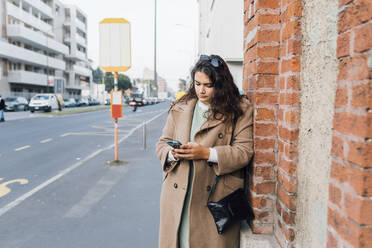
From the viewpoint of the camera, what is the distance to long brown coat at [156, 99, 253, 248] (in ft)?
6.19

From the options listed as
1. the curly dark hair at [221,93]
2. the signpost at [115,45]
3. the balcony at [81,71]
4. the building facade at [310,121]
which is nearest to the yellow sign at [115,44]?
the signpost at [115,45]

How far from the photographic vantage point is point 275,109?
1895mm

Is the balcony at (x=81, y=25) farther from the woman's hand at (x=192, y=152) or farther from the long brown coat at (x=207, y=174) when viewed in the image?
the woman's hand at (x=192, y=152)

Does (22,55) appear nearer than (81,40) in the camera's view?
Yes

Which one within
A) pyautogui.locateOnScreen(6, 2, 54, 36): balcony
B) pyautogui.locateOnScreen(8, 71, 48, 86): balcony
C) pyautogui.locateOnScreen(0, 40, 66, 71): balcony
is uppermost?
pyautogui.locateOnScreen(6, 2, 54, 36): balcony

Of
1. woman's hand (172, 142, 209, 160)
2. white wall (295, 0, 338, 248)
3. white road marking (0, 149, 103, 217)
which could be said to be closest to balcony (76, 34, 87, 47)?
white road marking (0, 149, 103, 217)

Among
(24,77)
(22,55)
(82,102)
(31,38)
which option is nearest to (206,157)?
(24,77)

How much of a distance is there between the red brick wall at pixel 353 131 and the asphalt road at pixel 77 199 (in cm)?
261

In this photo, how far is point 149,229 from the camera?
11.9 ft

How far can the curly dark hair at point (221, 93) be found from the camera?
191 cm

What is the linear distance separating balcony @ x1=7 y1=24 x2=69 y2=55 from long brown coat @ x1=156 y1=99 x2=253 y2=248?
43377 mm

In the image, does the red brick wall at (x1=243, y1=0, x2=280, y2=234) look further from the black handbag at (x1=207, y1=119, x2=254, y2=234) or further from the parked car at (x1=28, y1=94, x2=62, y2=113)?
the parked car at (x1=28, y1=94, x2=62, y2=113)

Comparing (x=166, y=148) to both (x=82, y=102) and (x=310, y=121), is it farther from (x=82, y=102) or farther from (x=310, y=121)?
(x=82, y=102)

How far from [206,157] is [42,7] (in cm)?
5297
